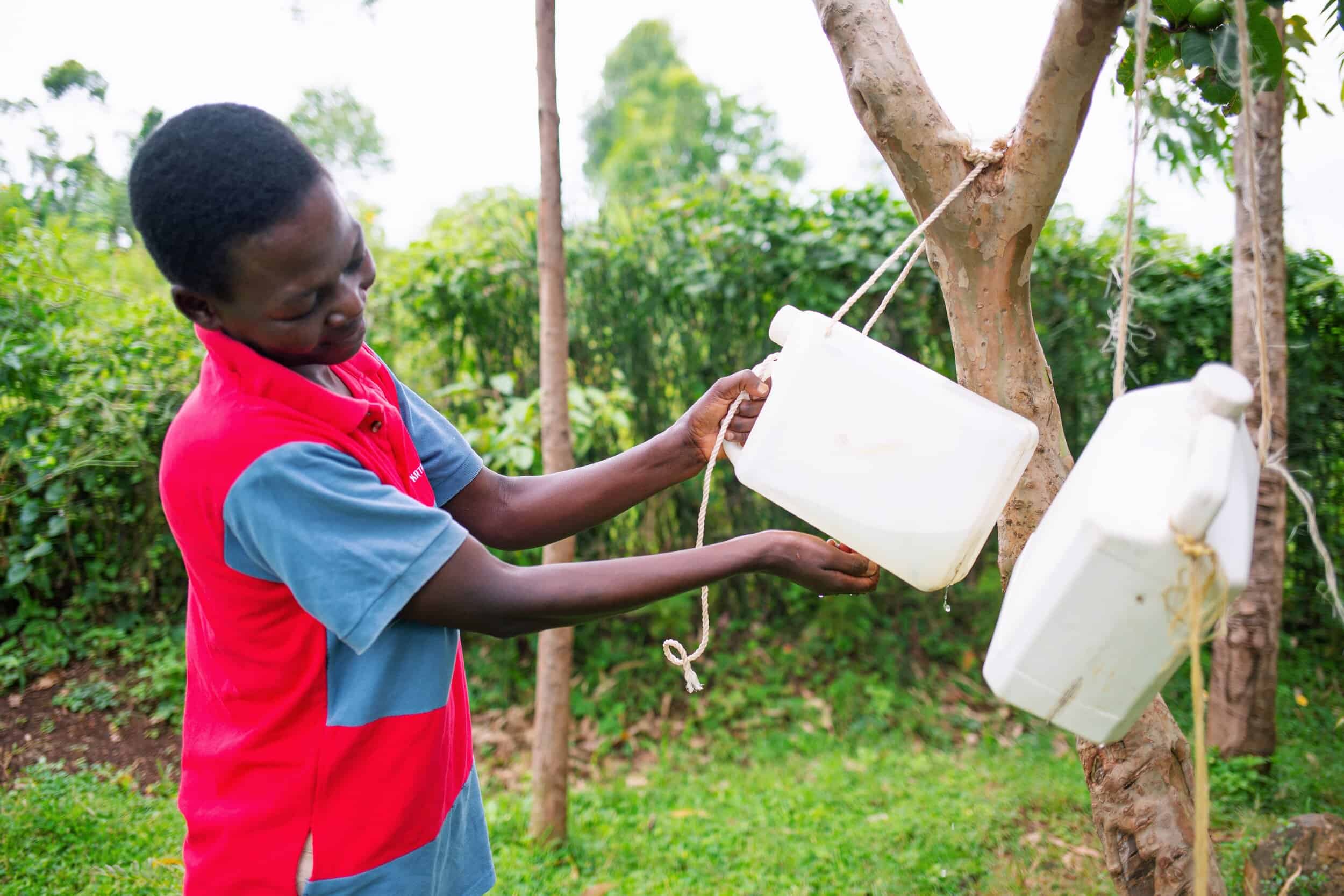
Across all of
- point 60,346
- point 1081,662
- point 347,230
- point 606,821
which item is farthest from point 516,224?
point 1081,662

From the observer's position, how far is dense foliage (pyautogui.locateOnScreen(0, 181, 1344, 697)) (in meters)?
3.80

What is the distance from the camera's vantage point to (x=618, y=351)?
3.97 meters

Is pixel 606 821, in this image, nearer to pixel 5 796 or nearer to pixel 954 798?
pixel 954 798

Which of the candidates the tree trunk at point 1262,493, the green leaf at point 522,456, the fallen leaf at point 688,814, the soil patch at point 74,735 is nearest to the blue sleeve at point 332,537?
the green leaf at point 522,456

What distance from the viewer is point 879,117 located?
1525 mm

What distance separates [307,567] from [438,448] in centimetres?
52

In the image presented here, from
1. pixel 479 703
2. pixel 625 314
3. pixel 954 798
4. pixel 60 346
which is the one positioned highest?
pixel 625 314

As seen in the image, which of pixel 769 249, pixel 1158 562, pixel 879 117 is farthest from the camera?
pixel 769 249

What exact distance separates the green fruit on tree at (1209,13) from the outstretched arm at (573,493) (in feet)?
3.55

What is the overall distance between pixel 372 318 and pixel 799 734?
2830 millimetres

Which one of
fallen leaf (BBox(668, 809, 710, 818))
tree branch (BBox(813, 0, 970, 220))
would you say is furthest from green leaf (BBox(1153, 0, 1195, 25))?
fallen leaf (BBox(668, 809, 710, 818))

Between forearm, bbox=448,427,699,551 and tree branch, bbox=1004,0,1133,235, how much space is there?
751 millimetres

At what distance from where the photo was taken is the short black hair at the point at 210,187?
1.03 m

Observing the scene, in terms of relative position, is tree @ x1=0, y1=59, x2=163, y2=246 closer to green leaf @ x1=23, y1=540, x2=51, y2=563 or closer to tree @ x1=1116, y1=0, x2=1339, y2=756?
green leaf @ x1=23, y1=540, x2=51, y2=563
